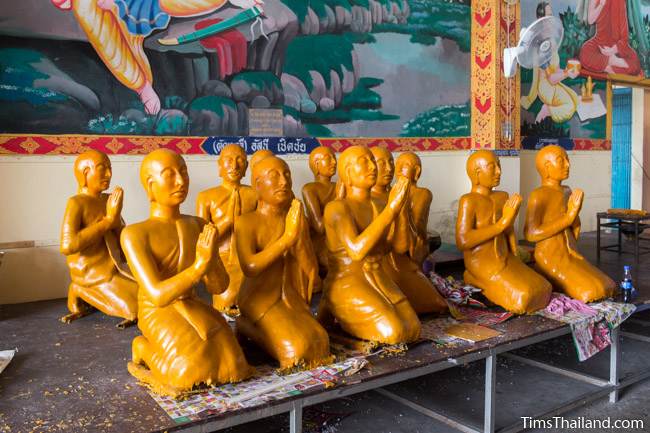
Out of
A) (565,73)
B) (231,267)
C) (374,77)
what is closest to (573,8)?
(565,73)

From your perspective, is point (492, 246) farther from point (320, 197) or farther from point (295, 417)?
point (295, 417)

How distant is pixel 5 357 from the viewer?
3711 millimetres

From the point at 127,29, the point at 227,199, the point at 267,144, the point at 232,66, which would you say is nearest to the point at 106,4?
the point at 127,29

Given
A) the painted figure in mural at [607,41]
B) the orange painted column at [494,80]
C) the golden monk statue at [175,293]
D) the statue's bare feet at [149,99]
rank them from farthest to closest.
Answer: the painted figure in mural at [607,41] < the orange painted column at [494,80] < the statue's bare feet at [149,99] < the golden monk statue at [175,293]

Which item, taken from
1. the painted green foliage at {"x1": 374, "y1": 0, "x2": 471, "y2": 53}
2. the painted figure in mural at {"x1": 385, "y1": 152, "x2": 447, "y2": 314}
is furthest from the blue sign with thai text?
the painted figure in mural at {"x1": 385, "y1": 152, "x2": 447, "y2": 314}

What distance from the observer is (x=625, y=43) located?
33.9 ft

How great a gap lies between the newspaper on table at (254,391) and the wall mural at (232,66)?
3546 millimetres

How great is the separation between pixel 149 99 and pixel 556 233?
3916mm

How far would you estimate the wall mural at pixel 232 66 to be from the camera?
559cm

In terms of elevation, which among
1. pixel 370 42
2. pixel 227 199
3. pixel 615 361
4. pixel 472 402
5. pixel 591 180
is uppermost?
pixel 370 42

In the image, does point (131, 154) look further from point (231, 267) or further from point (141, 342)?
point (141, 342)

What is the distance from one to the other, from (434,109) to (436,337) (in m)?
4.79

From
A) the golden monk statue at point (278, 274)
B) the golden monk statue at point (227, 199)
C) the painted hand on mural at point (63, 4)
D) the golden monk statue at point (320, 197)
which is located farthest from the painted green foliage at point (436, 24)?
the golden monk statue at point (278, 274)

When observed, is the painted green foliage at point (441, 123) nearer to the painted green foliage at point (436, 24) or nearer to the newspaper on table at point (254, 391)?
the painted green foliage at point (436, 24)
